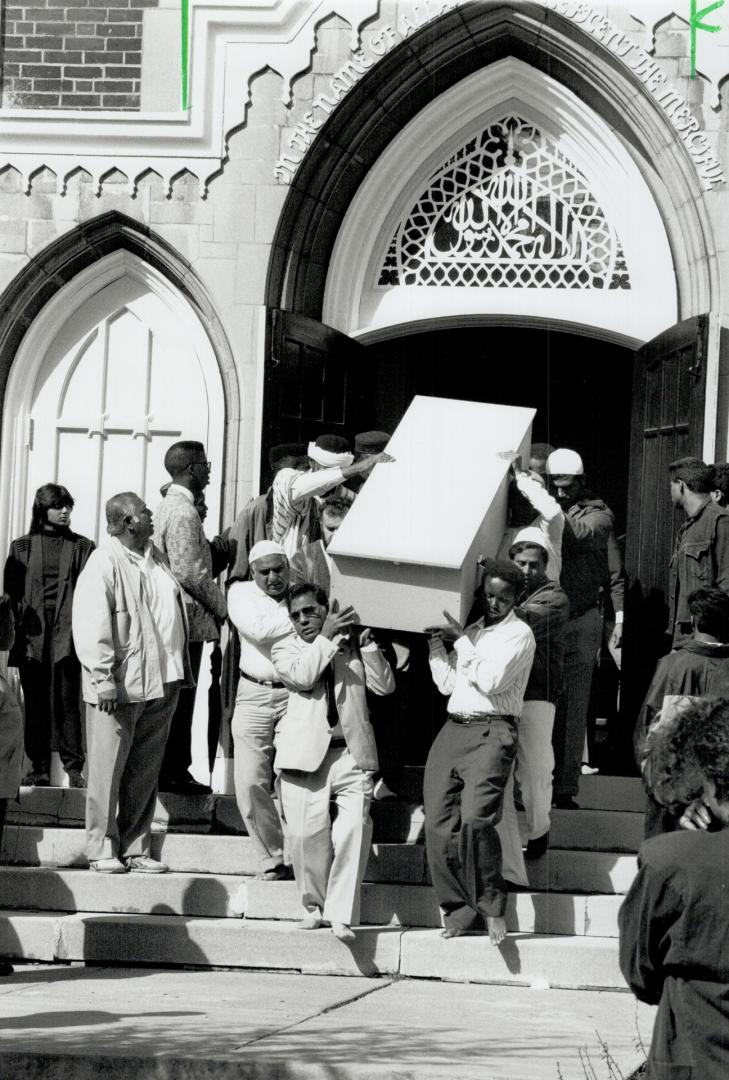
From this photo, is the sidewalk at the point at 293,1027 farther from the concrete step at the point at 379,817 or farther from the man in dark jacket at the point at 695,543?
the man in dark jacket at the point at 695,543

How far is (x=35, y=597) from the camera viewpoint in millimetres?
9641

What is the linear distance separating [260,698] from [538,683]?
4.41 feet

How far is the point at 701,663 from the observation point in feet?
25.6

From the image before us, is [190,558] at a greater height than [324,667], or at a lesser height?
greater

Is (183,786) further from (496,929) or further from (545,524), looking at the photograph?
(545,524)

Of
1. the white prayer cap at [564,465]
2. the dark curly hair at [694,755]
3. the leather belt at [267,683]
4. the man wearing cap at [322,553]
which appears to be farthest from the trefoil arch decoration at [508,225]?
the dark curly hair at [694,755]

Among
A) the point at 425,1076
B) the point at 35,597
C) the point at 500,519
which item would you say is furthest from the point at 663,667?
the point at 35,597

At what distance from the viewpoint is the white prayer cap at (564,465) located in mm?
9375

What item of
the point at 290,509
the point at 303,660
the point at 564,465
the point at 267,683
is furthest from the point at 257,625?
the point at 564,465

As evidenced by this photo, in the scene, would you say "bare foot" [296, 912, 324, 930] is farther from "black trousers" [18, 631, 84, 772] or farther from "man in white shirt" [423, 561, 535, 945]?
"black trousers" [18, 631, 84, 772]

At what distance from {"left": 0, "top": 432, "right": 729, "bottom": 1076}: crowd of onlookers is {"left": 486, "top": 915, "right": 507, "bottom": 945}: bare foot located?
1cm

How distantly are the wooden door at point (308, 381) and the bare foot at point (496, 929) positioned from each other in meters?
3.90

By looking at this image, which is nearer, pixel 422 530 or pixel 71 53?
pixel 422 530

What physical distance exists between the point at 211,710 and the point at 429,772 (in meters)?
1.95
